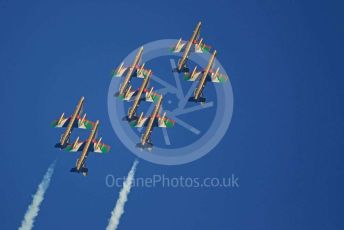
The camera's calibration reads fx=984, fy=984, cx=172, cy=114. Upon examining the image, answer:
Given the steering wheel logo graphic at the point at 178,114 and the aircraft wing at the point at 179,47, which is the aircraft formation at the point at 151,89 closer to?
the aircraft wing at the point at 179,47

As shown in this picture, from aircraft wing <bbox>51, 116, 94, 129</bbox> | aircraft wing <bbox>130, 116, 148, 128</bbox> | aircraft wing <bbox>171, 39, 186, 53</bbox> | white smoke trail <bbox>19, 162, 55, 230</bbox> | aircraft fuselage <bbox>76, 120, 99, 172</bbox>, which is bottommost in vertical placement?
white smoke trail <bbox>19, 162, 55, 230</bbox>

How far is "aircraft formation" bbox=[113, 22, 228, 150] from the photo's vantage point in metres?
131

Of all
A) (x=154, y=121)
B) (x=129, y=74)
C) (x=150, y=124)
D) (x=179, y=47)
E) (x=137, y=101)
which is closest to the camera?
(x=150, y=124)

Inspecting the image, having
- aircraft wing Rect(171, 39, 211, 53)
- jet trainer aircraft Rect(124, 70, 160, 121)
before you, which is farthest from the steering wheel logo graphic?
jet trainer aircraft Rect(124, 70, 160, 121)

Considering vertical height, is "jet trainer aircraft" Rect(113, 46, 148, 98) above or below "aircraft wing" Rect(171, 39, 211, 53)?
below

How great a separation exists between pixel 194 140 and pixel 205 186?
8098 millimetres

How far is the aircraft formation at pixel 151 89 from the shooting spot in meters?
131

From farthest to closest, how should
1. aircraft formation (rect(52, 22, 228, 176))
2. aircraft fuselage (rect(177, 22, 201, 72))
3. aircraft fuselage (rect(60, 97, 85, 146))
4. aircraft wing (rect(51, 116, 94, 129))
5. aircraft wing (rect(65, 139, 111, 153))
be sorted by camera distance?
aircraft fuselage (rect(177, 22, 201, 72)) → aircraft wing (rect(51, 116, 94, 129)) → aircraft wing (rect(65, 139, 111, 153)) → aircraft formation (rect(52, 22, 228, 176)) → aircraft fuselage (rect(60, 97, 85, 146))

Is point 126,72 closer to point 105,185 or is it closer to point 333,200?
point 105,185

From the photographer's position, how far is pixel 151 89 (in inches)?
5281

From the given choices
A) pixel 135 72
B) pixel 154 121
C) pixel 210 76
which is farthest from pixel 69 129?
pixel 210 76

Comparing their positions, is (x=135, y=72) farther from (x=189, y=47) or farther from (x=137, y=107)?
(x=189, y=47)

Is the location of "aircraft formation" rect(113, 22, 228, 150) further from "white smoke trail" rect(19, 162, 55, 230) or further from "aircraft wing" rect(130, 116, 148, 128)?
"white smoke trail" rect(19, 162, 55, 230)

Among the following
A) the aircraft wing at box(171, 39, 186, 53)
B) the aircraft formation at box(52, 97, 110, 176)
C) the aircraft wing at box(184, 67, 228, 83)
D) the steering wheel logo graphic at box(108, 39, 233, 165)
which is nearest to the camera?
the aircraft formation at box(52, 97, 110, 176)
